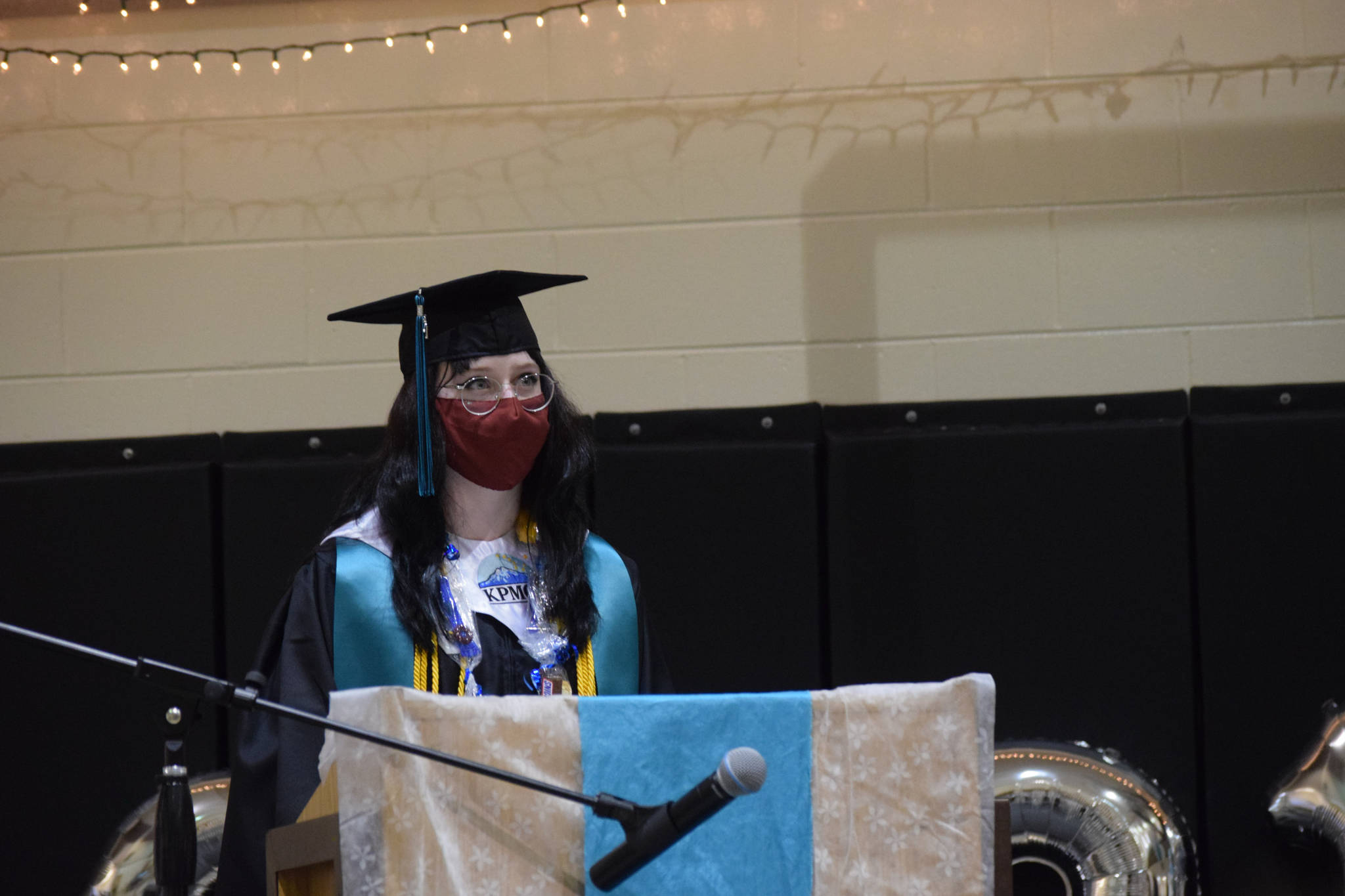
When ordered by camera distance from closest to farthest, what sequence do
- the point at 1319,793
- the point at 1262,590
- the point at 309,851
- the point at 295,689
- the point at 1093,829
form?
the point at 309,851 → the point at 295,689 → the point at 1093,829 → the point at 1319,793 → the point at 1262,590

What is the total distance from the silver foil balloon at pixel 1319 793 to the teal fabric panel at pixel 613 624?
Answer: 140 cm

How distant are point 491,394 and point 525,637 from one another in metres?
0.41

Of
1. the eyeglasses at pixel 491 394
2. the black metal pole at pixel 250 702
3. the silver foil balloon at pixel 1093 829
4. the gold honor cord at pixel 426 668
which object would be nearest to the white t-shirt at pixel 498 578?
the gold honor cord at pixel 426 668

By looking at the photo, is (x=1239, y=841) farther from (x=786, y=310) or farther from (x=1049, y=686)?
(x=786, y=310)

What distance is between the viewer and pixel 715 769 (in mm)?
1577

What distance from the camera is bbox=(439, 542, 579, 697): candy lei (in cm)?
→ 231

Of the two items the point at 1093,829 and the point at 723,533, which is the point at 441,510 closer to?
the point at 723,533

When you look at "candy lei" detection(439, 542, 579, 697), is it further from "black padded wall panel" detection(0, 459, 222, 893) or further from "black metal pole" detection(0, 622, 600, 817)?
"black padded wall panel" detection(0, 459, 222, 893)

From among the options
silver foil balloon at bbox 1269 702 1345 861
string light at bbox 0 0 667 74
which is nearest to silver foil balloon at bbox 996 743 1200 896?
silver foil balloon at bbox 1269 702 1345 861

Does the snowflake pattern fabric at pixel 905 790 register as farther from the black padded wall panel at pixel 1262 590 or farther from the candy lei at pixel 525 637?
the black padded wall panel at pixel 1262 590

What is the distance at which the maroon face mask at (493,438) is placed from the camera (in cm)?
238

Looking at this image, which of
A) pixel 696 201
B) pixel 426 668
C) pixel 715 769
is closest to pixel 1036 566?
pixel 696 201

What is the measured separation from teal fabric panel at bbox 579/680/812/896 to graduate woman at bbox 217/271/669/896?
2.43ft

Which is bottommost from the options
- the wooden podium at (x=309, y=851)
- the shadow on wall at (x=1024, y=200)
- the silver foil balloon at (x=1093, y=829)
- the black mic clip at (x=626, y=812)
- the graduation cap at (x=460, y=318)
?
the silver foil balloon at (x=1093, y=829)
